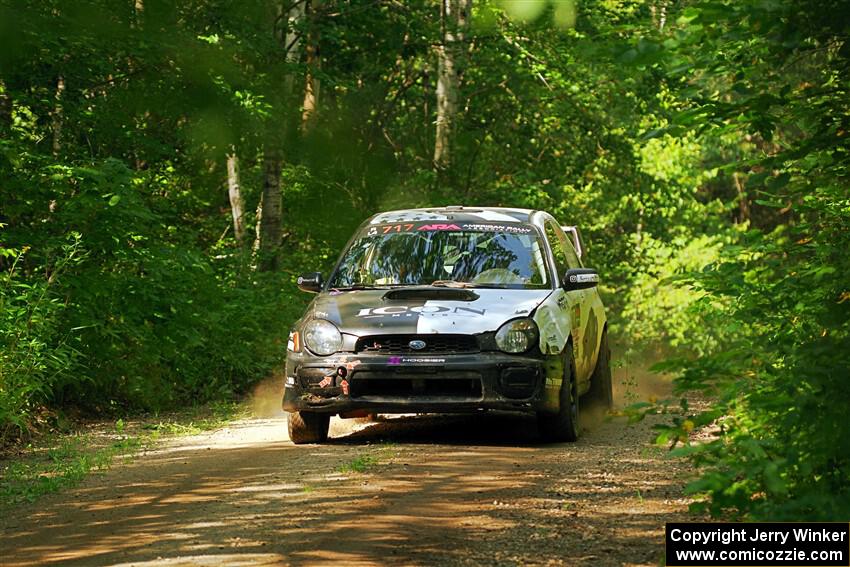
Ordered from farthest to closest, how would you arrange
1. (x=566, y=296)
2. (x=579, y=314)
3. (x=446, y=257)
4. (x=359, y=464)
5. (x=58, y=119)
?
(x=58, y=119), (x=579, y=314), (x=446, y=257), (x=566, y=296), (x=359, y=464)

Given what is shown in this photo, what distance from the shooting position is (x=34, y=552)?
7137mm

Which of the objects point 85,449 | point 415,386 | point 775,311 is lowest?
point 85,449

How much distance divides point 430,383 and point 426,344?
30 centimetres

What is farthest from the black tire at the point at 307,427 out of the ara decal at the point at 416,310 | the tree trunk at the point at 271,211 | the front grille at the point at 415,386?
the tree trunk at the point at 271,211

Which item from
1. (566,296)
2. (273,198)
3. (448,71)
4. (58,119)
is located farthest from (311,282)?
(448,71)

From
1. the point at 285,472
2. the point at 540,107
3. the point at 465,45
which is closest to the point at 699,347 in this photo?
the point at 540,107

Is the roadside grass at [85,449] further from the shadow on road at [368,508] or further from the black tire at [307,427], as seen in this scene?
the black tire at [307,427]

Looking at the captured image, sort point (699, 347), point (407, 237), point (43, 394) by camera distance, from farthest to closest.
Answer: point (699, 347) < point (43, 394) < point (407, 237)

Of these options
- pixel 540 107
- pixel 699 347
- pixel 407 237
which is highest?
pixel 540 107

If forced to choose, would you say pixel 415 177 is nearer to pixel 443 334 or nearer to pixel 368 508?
pixel 443 334

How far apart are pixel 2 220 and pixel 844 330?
950cm

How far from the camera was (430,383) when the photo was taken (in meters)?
10.7

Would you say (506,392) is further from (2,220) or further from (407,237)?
(2,220)

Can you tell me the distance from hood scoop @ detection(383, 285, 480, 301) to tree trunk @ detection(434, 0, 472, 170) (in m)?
15.3
